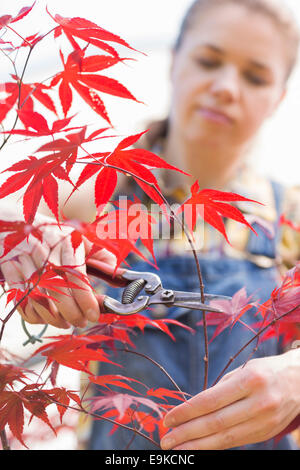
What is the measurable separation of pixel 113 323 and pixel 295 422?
0.95 ft

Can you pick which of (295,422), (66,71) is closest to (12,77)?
(66,71)

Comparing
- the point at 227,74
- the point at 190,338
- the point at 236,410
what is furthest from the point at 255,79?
the point at 236,410

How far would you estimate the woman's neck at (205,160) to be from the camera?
139cm

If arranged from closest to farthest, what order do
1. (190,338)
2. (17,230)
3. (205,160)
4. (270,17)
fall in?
(17,230), (190,338), (270,17), (205,160)

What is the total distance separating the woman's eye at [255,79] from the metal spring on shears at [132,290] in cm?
94

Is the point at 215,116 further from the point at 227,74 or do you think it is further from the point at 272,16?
the point at 272,16

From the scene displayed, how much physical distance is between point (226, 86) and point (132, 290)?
84 cm

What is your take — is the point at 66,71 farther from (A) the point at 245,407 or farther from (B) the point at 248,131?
(B) the point at 248,131

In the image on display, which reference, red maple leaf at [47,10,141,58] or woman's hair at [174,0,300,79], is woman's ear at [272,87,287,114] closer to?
woman's hair at [174,0,300,79]

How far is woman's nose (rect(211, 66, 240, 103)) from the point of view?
1.21 meters

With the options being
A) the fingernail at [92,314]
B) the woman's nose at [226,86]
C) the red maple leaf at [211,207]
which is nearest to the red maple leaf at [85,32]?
the red maple leaf at [211,207]

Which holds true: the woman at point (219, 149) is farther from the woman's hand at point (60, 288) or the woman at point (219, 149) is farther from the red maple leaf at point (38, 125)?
→ the red maple leaf at point (38, 125)

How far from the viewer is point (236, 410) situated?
479 millimetres

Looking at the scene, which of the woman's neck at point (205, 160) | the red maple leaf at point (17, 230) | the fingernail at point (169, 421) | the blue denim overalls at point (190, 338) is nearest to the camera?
the red maple leaf at point (17, 230)
